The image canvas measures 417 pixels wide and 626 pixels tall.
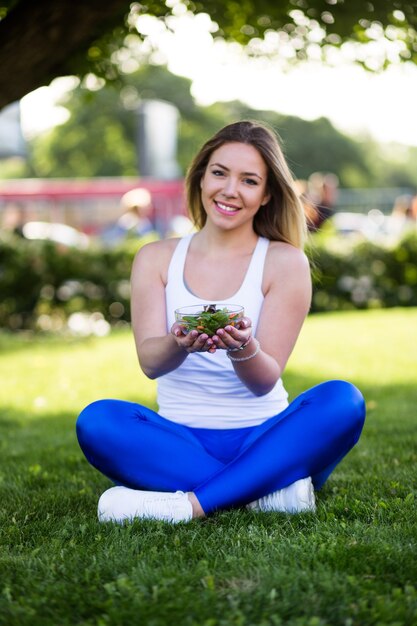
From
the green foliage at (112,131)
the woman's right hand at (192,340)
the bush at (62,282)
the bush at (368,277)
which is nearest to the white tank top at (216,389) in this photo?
the woman's right hand at (192,340)

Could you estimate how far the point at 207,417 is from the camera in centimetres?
361

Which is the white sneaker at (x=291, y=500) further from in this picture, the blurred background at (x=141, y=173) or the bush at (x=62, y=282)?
the bush at (x=62, y=282)

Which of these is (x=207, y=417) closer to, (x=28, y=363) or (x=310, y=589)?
(x=310, y=589)

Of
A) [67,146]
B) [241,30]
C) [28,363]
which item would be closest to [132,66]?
[67,146]

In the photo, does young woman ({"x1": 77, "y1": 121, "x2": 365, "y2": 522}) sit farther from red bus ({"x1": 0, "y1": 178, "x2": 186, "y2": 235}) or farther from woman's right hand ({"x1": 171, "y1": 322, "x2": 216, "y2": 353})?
red bus ({"x1": 0, "y1": 178, "x2": 186, "y2": 235})

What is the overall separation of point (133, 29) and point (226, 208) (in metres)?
1.78

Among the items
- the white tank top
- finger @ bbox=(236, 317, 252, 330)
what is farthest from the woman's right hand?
the white tank top

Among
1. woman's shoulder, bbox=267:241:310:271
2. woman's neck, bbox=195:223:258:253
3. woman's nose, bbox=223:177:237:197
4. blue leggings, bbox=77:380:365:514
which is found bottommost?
blue leggings, bbox=77:380:365:514

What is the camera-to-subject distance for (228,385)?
3.62 m

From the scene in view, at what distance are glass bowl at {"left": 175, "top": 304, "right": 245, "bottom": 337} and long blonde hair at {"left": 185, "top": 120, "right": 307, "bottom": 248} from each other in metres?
0.92

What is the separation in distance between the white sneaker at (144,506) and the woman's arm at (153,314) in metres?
0.47

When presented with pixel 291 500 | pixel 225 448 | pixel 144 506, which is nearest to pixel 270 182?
pixel 225 448

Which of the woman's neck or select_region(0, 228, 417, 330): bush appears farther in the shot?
select_region(0, 228, 417, 330): bush

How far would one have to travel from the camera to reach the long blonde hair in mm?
3746
